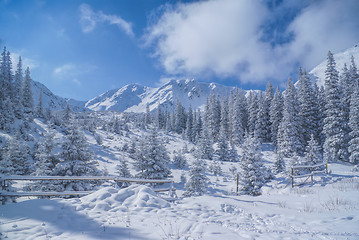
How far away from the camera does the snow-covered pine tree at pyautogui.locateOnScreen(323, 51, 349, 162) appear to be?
26.8m

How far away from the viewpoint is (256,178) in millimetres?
16562

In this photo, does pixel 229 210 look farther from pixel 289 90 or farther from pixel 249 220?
pixel 289 90

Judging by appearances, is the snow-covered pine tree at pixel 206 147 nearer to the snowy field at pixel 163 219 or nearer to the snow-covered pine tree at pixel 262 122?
the snow-covered pine tree at pixel 262 122

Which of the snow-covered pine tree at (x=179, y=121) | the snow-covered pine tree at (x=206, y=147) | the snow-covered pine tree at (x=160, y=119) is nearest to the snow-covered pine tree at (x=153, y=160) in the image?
the snow-covered pine tree at (x=206, y=147)

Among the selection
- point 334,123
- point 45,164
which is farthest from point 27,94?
point 334,123

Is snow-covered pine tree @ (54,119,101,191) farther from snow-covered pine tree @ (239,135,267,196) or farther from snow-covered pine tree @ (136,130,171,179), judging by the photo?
snow-covered pine tree @ (239,135,267,196)

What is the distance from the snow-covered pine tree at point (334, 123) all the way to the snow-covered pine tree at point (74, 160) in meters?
34.3

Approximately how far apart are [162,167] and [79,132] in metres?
8.81

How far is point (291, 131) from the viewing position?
106 ft

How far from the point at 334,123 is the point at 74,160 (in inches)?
1470

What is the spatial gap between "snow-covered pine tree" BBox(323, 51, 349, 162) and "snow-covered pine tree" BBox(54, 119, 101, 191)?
34.3 meters

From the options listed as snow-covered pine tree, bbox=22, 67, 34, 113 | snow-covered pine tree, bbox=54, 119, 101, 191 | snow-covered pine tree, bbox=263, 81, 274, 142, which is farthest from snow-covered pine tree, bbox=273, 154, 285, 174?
snow-covered pine tree, bbox=22, 67, 34, 113

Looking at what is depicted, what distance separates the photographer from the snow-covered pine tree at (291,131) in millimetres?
32188

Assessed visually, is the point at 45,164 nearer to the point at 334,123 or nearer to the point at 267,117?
the point at 334,123
